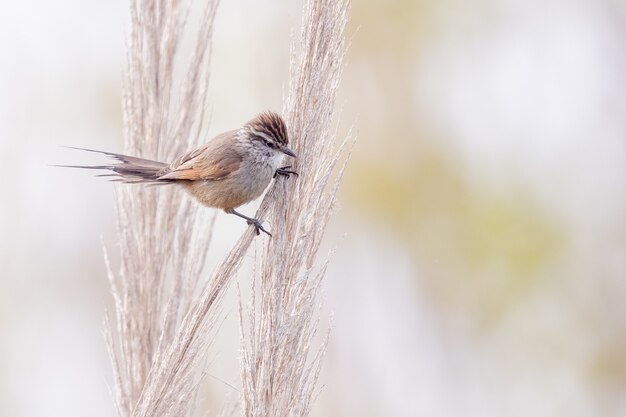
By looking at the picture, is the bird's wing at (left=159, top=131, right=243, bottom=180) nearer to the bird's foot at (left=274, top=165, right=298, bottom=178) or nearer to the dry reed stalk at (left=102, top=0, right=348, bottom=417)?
the dry reed stalk at (left=102, top=0, right=348, bottom=417)

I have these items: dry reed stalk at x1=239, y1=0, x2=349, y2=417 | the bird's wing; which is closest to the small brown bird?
the bird's wing

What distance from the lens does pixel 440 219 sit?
5.36m

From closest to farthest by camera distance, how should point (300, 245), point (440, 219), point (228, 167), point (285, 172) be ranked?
point (300, 245)
point (285, 172)
point (228, 167)
point (440, 219)

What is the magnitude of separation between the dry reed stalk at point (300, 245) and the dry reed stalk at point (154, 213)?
436 millimetres

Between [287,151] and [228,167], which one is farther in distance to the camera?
[228,167]

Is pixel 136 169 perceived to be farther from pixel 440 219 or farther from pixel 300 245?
pixel 440 219

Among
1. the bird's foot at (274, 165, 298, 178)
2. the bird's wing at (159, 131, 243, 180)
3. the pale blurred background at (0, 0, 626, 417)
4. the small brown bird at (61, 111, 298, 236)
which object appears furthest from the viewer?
the pale blurred background at (0, 0, 626, 417)

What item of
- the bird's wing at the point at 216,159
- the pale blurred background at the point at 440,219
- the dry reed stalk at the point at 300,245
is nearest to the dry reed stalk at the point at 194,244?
the dry reed stalk at the point at 300,245

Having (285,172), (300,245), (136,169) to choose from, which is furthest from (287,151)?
(136,169)

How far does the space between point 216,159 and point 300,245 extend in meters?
1.27

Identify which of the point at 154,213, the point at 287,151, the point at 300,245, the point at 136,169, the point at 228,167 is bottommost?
the point at 300,245

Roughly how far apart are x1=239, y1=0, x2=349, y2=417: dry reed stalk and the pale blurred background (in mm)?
2293

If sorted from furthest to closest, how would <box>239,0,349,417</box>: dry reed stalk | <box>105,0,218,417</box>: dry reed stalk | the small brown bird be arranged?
1. the small brown bird
2. <box>105,0,218,417</box>: dry reed stalk
3. <box>239,0,349,417</box>: dry reed stalk

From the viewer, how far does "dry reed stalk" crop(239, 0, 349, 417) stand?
6.64 ft
